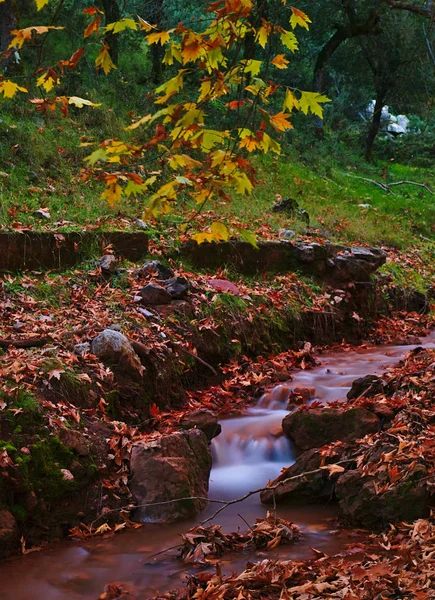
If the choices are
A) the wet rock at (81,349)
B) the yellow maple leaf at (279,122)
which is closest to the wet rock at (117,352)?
the wet rock at (81,349)

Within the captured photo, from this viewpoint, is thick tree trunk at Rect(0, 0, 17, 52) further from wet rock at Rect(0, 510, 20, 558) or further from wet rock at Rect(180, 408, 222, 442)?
Result: wet rock at Rect(0, 510, 20, 558)

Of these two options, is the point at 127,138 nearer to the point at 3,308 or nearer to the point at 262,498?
the point at 3,308

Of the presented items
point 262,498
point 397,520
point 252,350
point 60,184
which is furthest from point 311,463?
point 60,184

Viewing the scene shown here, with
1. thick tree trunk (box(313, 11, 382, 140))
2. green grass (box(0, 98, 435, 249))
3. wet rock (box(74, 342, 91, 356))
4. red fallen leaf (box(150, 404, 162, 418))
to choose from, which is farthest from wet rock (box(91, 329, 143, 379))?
thick tree trunk (box(313, 11, 382, 140))

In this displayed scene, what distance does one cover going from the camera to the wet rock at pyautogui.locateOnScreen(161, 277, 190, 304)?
7.91 meters

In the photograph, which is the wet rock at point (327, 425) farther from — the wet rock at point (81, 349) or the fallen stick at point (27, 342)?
the fallen stick at point (27, 342)

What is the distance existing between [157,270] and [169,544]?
4.42 metres

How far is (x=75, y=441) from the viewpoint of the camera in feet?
16.2

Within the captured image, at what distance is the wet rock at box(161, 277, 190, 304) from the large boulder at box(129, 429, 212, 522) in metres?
2.97

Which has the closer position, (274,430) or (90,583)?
(90,583)

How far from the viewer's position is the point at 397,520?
4.13 metres

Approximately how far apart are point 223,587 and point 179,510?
1.35 meters

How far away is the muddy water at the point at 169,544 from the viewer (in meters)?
3.79

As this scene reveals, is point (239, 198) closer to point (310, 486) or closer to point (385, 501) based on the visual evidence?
point (310, 486)
